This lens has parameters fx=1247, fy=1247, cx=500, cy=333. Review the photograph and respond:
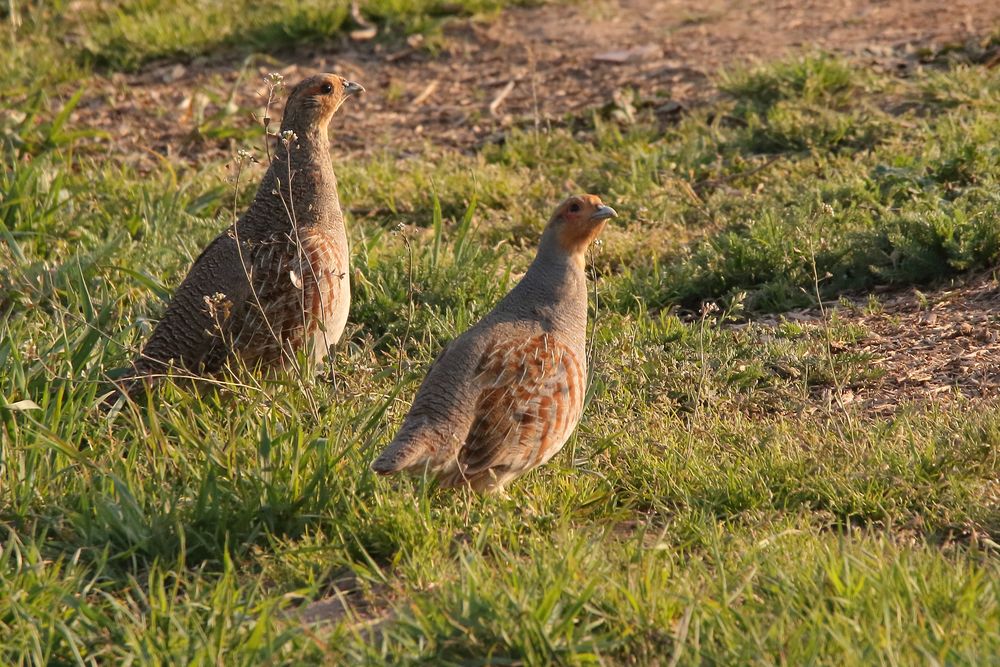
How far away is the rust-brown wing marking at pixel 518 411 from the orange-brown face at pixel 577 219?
0.52 meters

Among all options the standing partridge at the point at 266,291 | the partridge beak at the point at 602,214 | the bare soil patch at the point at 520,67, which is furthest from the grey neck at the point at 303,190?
the bare soil patch at the point at 520,67

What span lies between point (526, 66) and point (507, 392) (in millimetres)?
5635

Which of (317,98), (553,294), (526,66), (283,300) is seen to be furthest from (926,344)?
(526,66)

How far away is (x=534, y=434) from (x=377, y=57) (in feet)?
20.3

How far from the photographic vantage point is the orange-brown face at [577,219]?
4656 millimetres

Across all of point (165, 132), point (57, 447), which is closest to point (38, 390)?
point (57, 447)

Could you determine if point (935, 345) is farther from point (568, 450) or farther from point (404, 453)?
point (404, 453)

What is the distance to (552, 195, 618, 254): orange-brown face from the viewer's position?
466 centimetres

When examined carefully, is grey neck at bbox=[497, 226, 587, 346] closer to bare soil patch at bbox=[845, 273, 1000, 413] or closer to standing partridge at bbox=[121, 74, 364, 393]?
standing partridge at bbox=[121, 74, 364, 393]

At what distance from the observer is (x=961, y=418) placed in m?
4.38

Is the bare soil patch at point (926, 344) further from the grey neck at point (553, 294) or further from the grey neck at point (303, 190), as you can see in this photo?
the grey neck at point (303, 190)

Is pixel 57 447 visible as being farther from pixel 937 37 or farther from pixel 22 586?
pixel 937 37

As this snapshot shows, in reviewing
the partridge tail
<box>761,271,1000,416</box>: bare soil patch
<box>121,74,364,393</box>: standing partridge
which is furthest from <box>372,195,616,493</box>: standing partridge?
<box>761,271,1000,416</box>: bare soil patch

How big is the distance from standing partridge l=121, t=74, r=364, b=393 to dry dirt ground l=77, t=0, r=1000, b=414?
105 inches
